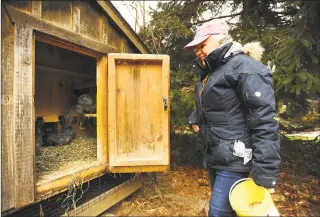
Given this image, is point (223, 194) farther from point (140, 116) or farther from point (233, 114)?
point (140, 116)

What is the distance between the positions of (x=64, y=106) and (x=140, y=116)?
1.82 metres

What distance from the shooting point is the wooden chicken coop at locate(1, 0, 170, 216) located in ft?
6.13

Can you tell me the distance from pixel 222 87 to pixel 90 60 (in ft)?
10.9

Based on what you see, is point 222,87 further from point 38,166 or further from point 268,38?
point 268,38

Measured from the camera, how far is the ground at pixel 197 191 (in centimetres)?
343

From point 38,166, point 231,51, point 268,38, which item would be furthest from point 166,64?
point 268,38

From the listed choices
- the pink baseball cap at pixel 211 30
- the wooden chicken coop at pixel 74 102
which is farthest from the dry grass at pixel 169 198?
the pink baseball cap at pixel 211 30

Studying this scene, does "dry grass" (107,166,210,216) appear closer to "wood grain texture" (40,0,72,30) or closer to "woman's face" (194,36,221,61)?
"woman's face" (194,36,221,61)

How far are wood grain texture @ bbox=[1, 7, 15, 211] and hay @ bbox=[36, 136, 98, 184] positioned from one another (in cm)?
41

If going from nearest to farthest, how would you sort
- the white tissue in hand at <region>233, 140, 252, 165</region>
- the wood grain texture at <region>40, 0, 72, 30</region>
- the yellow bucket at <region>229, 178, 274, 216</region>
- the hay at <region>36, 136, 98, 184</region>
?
the yellow bucket at <region>229, 178, 274, 216</region>, the white tissue in hand at <region>233, 140, 252, 165</region>, the wood grain texture at <region>40, 0, 72, 30</region>, the hay at <region>36, 136, 98, 184</region>

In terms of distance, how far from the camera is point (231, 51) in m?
1.76

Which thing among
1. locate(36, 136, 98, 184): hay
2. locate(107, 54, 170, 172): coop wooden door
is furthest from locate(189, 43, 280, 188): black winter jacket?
locate(36, 136, 98, 184): hay

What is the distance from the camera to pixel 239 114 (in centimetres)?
169

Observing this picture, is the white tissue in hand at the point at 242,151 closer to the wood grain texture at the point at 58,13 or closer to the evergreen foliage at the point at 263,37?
the wood grain texture at the point at 58,13
